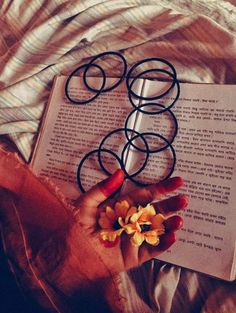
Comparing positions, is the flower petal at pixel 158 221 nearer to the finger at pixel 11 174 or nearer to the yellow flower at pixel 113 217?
the yellow flower at pixel 113 217

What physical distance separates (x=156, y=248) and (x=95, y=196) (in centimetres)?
13

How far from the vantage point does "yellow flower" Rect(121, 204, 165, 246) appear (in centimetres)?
57

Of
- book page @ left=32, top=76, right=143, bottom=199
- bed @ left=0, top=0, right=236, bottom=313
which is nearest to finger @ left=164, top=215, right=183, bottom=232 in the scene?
book page @ left=32, top=76, right=143, bottom=199

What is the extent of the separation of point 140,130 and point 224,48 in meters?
0.22

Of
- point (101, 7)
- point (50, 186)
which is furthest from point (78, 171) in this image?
point (101, 7)

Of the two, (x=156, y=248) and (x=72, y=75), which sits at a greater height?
(x=72, y=75)

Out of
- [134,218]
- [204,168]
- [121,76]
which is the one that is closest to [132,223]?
[134,218]

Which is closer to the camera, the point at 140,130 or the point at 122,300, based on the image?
the point at 122,300

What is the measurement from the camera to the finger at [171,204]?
→ 0.59m

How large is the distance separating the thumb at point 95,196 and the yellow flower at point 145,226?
6 centimetres

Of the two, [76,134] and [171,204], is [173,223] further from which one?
[76,134]

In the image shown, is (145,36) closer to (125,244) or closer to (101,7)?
(101,7)

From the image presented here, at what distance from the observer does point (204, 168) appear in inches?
24.9

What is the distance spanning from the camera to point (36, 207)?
0.59 metres
